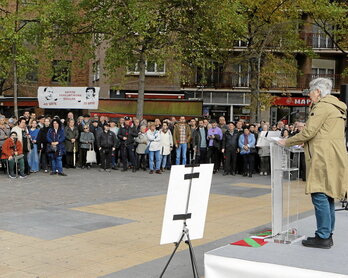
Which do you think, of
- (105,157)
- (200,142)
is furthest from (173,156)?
(105,157)

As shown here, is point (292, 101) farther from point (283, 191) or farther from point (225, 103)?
point (283, 191)

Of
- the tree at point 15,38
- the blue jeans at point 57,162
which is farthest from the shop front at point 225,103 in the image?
the blue jeans at point 57,162

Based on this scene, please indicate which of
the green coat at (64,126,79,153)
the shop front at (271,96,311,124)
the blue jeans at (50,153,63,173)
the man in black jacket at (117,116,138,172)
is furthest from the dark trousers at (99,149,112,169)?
the shop front at (271,96,311,124)

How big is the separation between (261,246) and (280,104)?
1457 inches

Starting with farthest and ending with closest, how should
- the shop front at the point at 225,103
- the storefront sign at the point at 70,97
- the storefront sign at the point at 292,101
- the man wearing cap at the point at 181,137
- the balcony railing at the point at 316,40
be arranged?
the balcony railing at the point at 316,40, the storefront sign at the point at 292,101, the shop front at the point at 225,103, the storefront sign at the point at 70,97, the man wearing cap at the point at 181,137

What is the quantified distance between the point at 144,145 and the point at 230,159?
3118 millimetres

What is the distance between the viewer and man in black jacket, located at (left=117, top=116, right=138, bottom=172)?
18.8 meters

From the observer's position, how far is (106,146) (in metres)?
18.5

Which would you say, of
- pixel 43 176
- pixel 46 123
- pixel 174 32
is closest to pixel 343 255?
pixel 43 176

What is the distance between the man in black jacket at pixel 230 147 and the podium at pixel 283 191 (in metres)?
11.8

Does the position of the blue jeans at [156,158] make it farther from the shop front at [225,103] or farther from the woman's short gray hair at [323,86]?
the shop front at [225,103]

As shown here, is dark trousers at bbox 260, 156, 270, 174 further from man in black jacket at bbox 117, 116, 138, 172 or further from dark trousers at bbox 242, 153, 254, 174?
man in black jacket at bbox 117, 116, 138, 172

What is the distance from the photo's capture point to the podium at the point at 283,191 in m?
6.64

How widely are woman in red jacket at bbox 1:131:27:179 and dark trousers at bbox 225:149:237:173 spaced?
7030 millimetres
